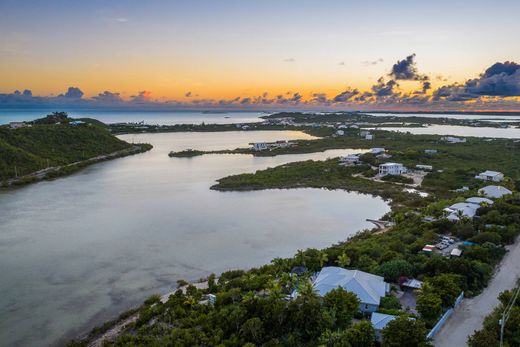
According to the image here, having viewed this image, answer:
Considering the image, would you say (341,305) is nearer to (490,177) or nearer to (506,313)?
(506,313)

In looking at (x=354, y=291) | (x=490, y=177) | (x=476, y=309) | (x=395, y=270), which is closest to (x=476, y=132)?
(x=490, y=177)

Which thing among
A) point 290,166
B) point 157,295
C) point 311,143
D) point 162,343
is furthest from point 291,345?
point 311,143

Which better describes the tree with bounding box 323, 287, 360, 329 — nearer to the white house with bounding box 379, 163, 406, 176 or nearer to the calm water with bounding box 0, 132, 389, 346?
the calm water with bounding box 0, 132, 389, 346

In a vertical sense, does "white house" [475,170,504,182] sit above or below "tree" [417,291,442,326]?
above

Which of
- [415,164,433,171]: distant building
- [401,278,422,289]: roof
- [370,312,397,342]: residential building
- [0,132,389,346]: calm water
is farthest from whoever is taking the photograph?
[415,164,433,171]: distant building

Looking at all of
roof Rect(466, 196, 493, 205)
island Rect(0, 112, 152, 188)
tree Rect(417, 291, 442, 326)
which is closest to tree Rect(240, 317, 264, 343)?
tree Rect(417, 291, 442, 326)

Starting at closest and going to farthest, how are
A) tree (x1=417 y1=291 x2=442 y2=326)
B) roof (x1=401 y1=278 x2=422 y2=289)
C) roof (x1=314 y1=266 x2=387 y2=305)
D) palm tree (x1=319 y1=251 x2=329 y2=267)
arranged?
tree (x1=417 y1=291 x2=442 y2=326)
roof (x1=314 y1=266 x2=387 y2=305)
roof (x1=401 y1=278 x2=422 y2=289)
palm tree (x1=319 y1=251 x2=329 y2=267)

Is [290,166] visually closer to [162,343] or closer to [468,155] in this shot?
[468,155]

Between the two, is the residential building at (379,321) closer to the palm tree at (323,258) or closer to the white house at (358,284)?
the white house at (358,284)
